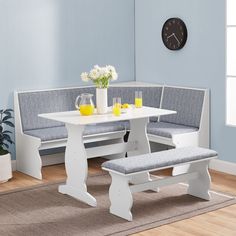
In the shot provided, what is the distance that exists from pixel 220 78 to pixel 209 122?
0.50 m

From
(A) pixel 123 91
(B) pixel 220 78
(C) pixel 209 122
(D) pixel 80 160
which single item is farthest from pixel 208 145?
(D) pixel 80 160

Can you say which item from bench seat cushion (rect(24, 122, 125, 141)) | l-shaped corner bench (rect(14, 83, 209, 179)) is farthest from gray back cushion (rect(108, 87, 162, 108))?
bench seat cushion (rect(24, 122, 125, 141))

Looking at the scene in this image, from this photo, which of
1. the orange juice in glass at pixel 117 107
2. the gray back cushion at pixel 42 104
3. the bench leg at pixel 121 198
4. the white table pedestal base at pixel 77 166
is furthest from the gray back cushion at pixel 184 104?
the bench leg at pixel 121 198

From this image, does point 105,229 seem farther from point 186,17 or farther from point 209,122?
point 186,17

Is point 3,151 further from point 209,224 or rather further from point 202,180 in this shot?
point 209,224

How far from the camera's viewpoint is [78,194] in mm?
5145

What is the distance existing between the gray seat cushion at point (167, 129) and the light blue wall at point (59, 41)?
1062 millimetres

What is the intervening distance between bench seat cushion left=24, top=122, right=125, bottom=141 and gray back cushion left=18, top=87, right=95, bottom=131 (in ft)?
0.34

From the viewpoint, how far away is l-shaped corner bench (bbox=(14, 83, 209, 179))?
595 centimetres

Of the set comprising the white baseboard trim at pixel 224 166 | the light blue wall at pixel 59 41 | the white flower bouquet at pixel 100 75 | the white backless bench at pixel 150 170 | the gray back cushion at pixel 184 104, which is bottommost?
the white baseboard trim at pixel 224 166

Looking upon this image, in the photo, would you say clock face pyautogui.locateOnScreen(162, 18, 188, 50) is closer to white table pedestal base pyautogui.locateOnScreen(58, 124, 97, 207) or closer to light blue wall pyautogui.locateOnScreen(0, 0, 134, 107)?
light blue wall pyautogui.locateOnScreen(0, 0, 134, 107)

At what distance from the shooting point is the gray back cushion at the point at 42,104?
244 inches

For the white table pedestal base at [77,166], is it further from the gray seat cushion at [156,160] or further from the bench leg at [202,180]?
the bench leg at [202,180]

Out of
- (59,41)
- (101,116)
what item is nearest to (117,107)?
(101,116)
